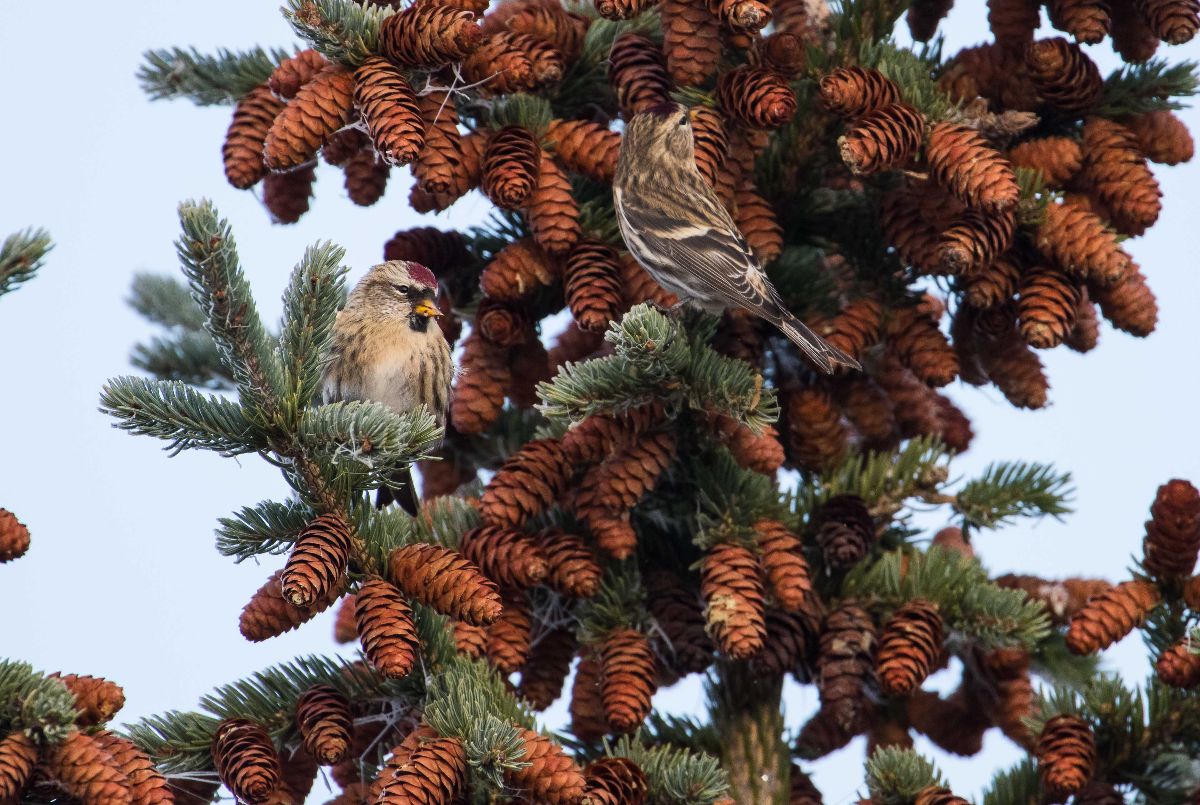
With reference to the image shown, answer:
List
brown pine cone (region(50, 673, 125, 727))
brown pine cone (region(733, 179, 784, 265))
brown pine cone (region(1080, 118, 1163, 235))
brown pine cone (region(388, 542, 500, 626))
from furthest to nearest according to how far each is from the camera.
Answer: brown pine cone (region(733, 179, 784, 265)) → brown pine cone (region(1080, 118, 1163, 235)) → brown pine cone (region(388, 542, 500, 626)) → brown pine cone (region(50, 673, 125, 727))

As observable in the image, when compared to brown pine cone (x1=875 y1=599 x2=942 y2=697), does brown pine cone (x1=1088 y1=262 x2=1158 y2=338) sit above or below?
above

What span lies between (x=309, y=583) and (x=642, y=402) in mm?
945

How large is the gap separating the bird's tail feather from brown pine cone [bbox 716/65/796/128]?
486 millimetres

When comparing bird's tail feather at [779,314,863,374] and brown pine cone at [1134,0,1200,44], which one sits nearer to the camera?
brown pine cone at [1134,0,1200,44]

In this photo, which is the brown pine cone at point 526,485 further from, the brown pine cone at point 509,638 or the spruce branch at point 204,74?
the spruce branch at point 204,74

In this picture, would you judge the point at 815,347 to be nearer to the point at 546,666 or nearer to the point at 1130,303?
the point at 1130,303

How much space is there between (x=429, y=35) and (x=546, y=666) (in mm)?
1463

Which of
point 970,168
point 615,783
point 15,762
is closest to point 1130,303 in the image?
point 970,168

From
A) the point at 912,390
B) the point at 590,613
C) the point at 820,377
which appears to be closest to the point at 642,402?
the point at 590,613

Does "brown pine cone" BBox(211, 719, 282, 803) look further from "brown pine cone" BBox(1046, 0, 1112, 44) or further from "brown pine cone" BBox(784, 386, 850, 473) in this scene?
A: "brown pine cone" BBox(1046, 0, 1112, 44)

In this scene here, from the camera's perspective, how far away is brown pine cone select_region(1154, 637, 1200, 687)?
2824 millimetres

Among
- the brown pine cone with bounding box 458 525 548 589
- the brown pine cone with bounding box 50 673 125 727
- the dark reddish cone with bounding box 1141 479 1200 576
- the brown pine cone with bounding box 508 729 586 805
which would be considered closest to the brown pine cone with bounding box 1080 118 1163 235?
the dark reddish cone with bounding box 1141 479 1200 576

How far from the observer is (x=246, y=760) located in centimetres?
259

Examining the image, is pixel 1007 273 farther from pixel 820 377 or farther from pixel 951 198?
pixel 820 377
